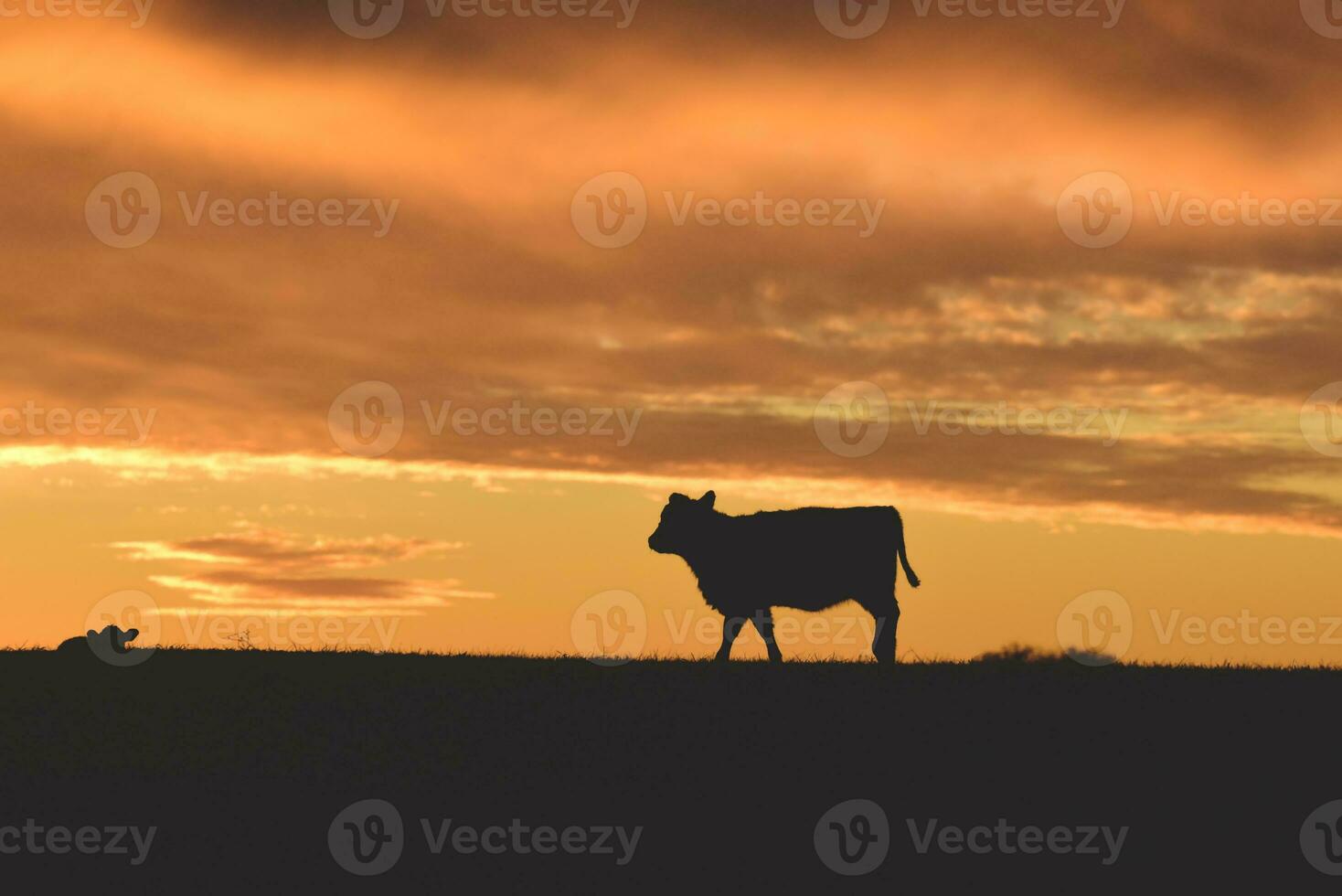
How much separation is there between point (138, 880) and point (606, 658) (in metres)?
8.62

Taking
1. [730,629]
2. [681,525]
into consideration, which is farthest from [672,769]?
[681,525]

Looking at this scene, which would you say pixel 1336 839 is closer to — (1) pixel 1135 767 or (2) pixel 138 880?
(1) pixel 1135 767

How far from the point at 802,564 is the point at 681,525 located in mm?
2319

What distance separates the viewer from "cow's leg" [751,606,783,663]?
2120cm

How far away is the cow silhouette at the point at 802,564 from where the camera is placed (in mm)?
22312

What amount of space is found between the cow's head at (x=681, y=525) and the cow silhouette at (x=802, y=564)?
248 mm

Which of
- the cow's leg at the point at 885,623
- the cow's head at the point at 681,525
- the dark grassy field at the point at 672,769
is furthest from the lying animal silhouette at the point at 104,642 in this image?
the cow's leg at the point at 885,623

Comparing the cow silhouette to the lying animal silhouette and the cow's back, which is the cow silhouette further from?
the lying animal silhouette

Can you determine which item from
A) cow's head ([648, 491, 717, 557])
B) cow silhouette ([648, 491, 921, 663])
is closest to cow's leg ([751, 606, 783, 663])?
cow silhouette ([648, 491, 921, 663])

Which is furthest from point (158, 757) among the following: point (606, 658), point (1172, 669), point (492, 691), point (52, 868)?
point (1172, 669)

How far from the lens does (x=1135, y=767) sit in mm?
14328

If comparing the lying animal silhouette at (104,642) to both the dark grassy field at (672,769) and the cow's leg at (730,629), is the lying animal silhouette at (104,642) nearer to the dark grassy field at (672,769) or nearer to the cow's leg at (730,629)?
the dark grassy field at (672,769)

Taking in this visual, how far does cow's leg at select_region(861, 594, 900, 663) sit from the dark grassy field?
10.4ft

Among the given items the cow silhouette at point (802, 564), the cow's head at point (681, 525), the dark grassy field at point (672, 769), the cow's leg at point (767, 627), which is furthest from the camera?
the cow's head at point (681, 525)
